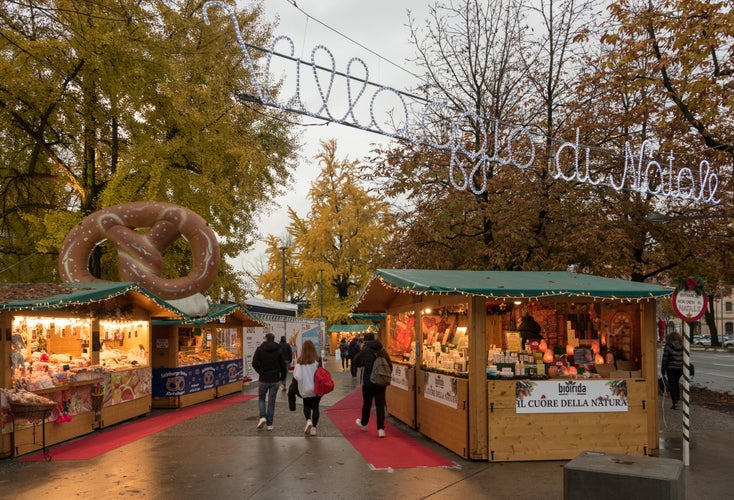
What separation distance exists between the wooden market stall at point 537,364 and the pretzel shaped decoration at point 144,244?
4558 millimetres

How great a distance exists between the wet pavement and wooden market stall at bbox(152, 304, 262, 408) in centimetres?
453

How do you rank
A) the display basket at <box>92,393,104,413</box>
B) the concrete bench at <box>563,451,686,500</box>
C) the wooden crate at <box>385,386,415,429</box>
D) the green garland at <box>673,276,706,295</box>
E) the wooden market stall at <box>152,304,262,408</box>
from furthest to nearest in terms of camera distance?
the wooden market stall at <box>152,304,262,408</box>
the wooden crate at <box>385,386,415,429</box>
the display basket at <box>92,393,104,413</box>
the green garland at <box>673,276,706,295</box>
the concrete bench at <box>563,451,686,500</box>

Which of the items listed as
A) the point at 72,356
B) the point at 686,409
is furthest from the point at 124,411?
the point at 686,409

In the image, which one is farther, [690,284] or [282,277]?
[282,277]

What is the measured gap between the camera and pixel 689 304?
388 inches

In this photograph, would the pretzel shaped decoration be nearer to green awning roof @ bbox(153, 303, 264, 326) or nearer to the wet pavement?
green awning roof @ bbox(153, 303, 264, 326)

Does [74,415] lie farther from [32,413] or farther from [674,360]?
[674,360]

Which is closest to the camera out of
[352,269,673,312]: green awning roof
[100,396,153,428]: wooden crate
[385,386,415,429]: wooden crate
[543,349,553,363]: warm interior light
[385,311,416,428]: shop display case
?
[352,269,673,312]: green awning roof

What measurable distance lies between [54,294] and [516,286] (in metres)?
7.43

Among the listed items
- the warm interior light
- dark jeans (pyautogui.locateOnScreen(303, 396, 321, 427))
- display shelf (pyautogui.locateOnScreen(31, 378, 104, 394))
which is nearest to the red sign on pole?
the warm interior light

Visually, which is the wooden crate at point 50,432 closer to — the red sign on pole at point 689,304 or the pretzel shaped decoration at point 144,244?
the pretzel shaped decoration at point 144,244

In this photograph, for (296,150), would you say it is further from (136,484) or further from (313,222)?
(313,222)

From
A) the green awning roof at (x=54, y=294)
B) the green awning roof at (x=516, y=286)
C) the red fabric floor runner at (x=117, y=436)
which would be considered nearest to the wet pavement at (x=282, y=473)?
the red fabric floor runner at (x=117, y=436)

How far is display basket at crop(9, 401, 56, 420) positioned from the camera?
9.66m
